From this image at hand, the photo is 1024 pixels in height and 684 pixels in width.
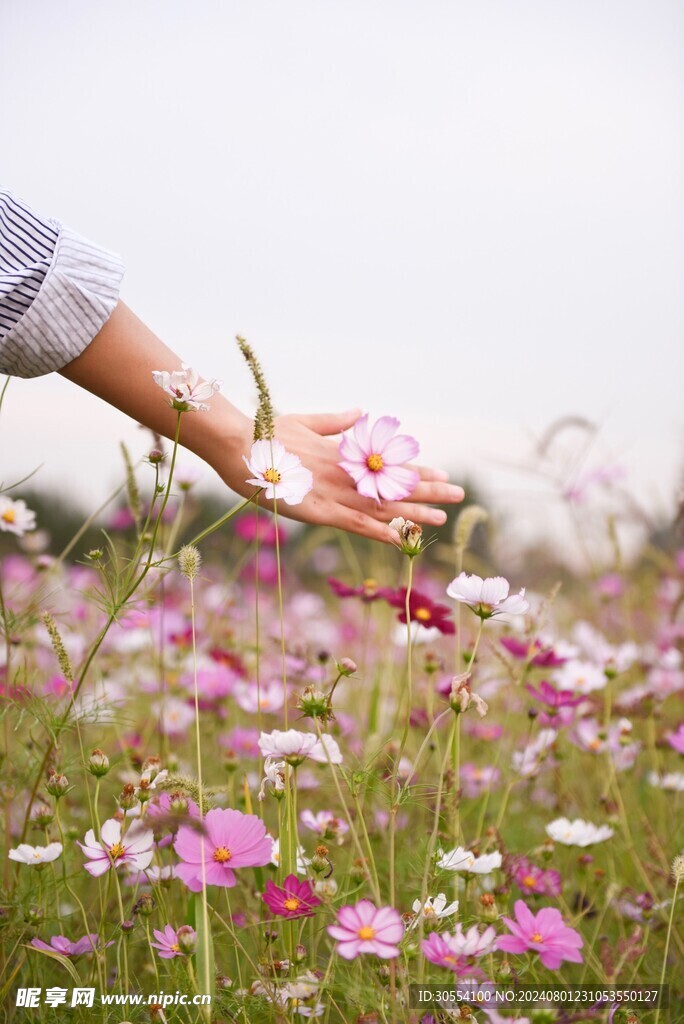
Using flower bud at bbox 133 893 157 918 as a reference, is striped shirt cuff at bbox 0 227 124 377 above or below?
above

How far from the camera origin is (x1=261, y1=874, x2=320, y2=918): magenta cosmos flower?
29.3 inches

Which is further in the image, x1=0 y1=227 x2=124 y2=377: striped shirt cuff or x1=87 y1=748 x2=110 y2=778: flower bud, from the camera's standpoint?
x1=0 y1=227 x2=124 y2=377: striped shirt cuff

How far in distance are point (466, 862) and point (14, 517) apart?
0.61 metres

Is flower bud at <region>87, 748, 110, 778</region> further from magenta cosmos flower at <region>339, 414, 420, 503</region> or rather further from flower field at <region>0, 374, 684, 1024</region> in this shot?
magenta cosmos flower at <region>339, 414, 420, 503</region>

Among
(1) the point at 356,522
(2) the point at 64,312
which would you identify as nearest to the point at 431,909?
(1) the point at 356,522

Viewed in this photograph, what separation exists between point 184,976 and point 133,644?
42.3 inches

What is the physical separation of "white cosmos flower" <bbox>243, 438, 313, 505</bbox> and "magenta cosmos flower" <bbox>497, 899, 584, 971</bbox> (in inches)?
15.2

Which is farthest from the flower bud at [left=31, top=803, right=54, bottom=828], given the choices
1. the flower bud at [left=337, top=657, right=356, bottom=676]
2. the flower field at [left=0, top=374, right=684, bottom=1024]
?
the flower bud at [left=337, top=657, right=356, bottom=676]

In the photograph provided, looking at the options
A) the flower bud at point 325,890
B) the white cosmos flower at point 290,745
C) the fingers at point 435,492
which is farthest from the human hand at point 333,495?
the flower bud at point 325,890

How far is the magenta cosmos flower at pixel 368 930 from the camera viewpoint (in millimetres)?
644

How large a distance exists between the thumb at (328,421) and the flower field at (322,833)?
0.43 ft

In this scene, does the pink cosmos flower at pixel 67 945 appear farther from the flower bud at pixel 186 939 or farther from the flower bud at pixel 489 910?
the flower bud at pixel 489 910

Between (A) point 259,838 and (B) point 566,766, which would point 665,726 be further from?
(A) point 259,838

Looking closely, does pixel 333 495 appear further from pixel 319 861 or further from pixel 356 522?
pixel 319 861
